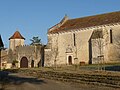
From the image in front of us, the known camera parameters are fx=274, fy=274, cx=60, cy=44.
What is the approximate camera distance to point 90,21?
56906 millimetres

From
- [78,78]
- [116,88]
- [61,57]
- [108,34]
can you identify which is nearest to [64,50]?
[61,57]

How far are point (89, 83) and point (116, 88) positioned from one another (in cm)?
368

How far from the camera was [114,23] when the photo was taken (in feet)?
167

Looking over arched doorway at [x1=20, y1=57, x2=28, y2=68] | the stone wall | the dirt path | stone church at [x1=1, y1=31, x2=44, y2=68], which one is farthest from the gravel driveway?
arched doorway at [x1=20, y1=57, x2=28, y2=68]

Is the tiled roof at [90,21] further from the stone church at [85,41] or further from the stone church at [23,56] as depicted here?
the stone church at [23,56]

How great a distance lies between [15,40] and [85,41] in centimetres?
2465

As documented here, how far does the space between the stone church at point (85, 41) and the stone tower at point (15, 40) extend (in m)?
13.8

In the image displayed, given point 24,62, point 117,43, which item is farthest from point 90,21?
point 24,62

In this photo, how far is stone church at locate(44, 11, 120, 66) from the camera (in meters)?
51.3

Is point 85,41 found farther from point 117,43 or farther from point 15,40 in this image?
point 15,40

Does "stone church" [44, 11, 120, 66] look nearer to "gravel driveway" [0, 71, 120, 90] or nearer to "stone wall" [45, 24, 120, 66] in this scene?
"stone wall" [45, 24, 120, 66]

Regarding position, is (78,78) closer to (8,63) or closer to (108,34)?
(108,34)

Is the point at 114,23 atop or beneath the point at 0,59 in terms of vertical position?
atop

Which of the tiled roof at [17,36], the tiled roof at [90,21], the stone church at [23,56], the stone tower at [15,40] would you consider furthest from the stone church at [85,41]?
the tiled roof at [17,36]
